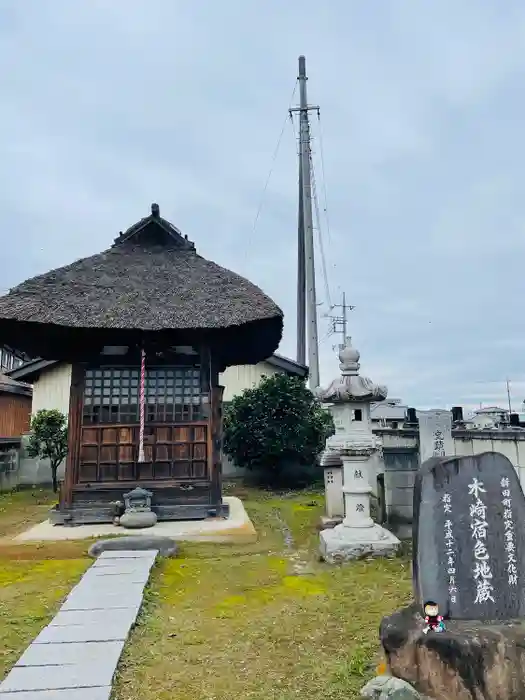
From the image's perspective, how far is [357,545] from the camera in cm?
686

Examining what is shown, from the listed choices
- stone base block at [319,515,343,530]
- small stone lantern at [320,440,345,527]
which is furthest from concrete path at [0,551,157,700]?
small stone lantern at [320,440,345,527]

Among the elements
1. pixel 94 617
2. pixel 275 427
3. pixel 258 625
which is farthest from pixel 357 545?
pixel 275 427

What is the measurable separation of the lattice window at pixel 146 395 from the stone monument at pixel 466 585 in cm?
614

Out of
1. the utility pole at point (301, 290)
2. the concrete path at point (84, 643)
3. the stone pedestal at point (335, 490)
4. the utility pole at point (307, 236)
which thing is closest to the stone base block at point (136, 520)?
the concrete path at point (84, 643)

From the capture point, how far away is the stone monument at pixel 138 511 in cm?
828

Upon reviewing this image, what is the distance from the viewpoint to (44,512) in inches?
434

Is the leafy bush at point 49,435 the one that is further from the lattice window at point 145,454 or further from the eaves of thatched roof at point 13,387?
the lattice window at point 145,454

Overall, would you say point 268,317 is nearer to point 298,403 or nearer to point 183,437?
point 183,437

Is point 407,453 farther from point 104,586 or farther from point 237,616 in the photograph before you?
point 104,586

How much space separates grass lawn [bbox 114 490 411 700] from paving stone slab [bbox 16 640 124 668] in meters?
0.12

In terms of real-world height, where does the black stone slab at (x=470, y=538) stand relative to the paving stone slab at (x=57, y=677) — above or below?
above

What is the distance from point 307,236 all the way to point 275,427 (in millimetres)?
7229

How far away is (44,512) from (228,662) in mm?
8654

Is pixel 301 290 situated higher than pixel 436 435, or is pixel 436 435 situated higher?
pixel 301 290
